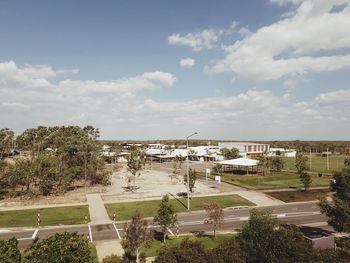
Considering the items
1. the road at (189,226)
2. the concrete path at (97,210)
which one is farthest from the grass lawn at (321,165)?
the concrete path at (97,210)

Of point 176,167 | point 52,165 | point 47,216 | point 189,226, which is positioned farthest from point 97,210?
point 176,167

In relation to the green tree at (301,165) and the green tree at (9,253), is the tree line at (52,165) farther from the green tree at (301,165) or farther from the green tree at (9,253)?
the green tree at (301,165)

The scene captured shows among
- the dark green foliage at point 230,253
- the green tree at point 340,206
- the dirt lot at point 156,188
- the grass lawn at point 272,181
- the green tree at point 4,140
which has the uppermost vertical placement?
the green tree at point 4,140

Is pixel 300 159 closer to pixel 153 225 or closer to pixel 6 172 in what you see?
pixel 153 225

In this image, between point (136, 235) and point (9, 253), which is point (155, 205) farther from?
point (9, 253)

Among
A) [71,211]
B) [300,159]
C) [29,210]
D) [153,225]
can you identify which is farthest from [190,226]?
[300,159]
